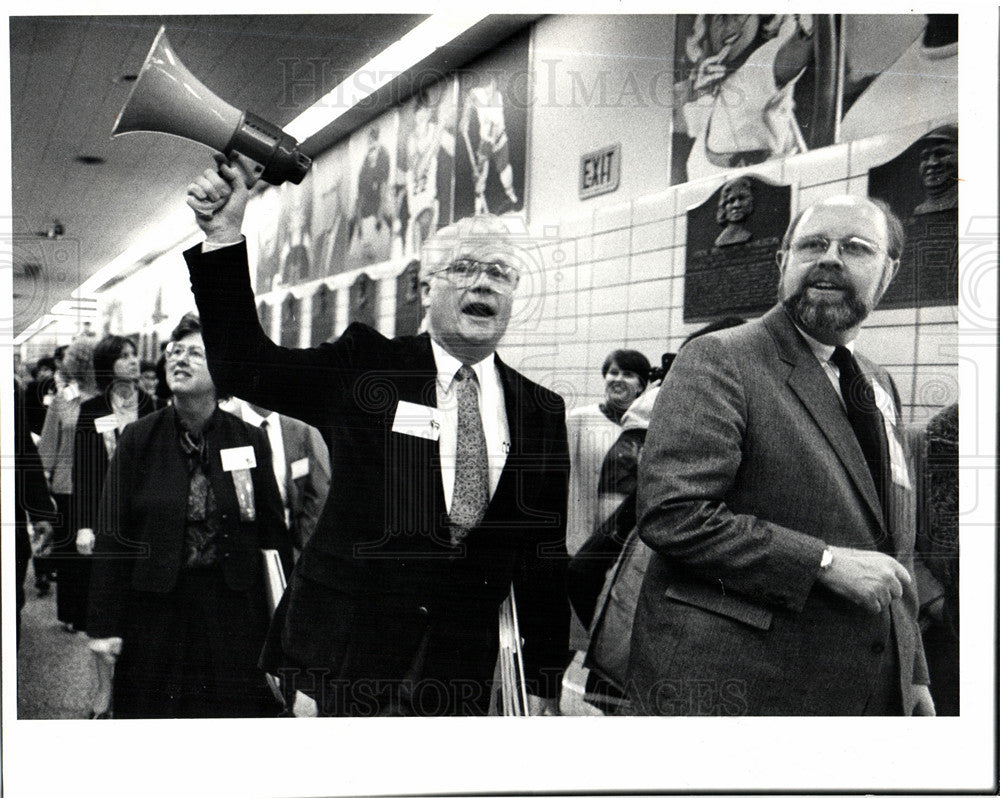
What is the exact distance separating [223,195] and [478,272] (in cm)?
75

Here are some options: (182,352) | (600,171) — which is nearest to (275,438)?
(182,352)

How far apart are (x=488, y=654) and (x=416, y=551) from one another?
38cm

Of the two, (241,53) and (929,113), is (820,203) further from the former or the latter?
(241,53)

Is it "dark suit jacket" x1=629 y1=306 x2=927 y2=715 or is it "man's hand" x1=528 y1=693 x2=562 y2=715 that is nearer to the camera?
"dark suit jacket" x1=629 y1=306 x2=927 y2=715

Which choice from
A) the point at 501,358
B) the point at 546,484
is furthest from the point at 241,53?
the point at 546,484

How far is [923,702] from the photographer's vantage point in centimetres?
294

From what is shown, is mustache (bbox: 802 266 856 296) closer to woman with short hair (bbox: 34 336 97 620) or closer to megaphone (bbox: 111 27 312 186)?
megaphone (bbox: 111 27 312 186)

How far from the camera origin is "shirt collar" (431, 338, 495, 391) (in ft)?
9.37

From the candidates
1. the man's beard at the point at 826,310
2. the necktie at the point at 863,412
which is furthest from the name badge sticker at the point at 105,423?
the necktie at the point at 863,412

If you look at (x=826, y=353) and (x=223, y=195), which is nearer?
(x=223, y=195)

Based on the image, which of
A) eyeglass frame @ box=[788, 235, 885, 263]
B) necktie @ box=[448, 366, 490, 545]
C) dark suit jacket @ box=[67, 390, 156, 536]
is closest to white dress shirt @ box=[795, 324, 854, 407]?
eyeglass frame @ box=[788, 235, 885, 263]

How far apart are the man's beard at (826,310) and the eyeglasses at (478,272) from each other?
805 mm

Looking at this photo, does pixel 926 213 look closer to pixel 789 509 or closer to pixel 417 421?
pixel 789 509

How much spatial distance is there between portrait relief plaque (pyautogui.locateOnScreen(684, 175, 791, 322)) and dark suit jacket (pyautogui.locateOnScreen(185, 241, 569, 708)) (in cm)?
55
